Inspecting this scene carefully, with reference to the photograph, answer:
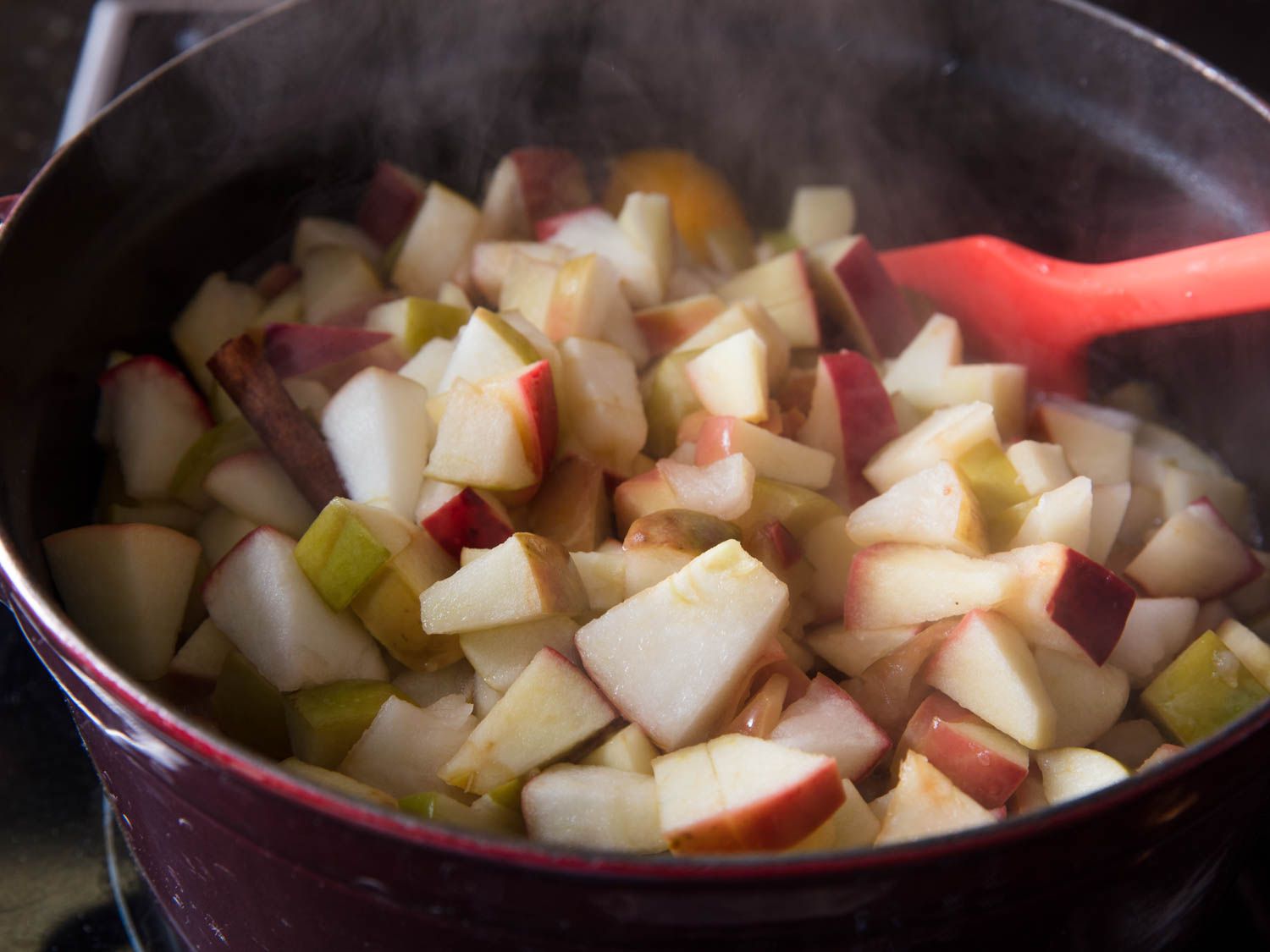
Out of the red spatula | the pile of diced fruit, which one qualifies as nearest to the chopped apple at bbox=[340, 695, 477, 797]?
the pile of diced fruit

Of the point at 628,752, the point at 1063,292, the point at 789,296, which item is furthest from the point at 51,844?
the point at 1063,292

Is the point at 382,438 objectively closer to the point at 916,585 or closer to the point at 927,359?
the point at 916,585

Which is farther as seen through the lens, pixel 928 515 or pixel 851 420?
pixel 851 420

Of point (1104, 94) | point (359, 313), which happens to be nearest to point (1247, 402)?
point (1104, 94)

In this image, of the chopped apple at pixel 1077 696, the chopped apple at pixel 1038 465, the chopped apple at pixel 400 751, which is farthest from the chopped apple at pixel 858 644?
the chopped apple at pixel 400 751

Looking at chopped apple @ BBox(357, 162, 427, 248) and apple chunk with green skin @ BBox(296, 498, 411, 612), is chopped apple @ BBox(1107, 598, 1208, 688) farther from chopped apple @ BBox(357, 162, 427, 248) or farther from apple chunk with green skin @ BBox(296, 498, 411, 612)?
chopped apple @ BBox(357, 162, 427, 248)

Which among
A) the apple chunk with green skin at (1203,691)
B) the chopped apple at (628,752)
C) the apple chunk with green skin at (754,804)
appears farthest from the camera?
the apple chunk with green skin at (1203,691)

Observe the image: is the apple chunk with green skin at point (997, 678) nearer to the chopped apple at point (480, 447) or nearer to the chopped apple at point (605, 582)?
the chopped apple at point (605, 582)

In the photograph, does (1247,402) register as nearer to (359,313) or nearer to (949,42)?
(949,42)
